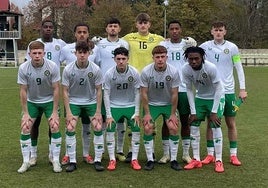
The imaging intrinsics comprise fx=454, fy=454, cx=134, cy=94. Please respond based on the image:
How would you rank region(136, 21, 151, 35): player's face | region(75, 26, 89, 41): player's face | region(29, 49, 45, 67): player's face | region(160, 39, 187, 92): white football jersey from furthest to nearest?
region(136, 21, 151, 35): player's face, region(160, 39, 187, 92): white football jersey, region(75, 26, 89, 41): player's face, region(29, 49, 45, 67): player's face

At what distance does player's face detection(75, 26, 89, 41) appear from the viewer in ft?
24.4

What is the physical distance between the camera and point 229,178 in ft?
21.5

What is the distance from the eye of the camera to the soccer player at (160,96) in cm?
704

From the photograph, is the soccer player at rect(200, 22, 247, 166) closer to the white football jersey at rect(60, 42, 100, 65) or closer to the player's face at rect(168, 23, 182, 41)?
the player's face at rect(168, 23, 182, 41)

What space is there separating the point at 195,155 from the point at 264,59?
44.4 m

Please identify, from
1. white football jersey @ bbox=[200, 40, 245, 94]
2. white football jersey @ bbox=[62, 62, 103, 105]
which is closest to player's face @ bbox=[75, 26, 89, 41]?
white football jersey @ bbox=[62, 62, 103, 105]

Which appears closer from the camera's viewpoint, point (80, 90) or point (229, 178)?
point (229, 178)

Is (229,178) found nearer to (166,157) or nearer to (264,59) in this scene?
(166,157)

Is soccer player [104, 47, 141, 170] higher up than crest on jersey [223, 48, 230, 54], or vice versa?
crest on jersey [223, 48, 230, 54]

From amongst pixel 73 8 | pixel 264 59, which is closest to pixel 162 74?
pixel 264 59

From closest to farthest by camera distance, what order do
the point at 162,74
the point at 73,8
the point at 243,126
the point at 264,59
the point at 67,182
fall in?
1. the point at 67,182
2. the point at 162,74
3. the point at 243,126
4. the point at 264,59
5. the point at 73,8

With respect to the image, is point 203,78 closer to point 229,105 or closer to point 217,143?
point 229,105

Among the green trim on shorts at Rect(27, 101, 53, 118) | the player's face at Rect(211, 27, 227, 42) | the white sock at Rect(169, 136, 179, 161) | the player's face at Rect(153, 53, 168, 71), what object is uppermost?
the player's face at Rect(211, 27, 227, 42)

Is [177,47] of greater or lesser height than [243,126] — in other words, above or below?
above
